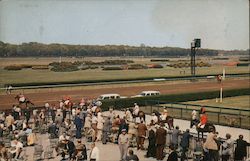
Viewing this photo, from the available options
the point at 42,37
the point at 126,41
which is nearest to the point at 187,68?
the point at 126,41

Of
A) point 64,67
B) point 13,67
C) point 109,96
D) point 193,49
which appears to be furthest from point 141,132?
point 193,49

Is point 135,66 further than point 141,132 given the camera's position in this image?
Yes

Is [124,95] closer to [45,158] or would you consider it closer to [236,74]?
[236,74]

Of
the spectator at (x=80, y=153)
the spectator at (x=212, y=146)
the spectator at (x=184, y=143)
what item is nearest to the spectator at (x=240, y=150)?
the spectator at (x=212, y=146)

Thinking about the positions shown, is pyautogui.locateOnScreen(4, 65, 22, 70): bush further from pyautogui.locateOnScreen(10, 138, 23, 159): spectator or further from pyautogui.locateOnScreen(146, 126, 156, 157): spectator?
pyautogui.locateOnScreen(146, 126, 156, 157): spectator

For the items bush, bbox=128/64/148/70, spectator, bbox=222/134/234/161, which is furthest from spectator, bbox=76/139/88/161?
bush, bbox=128/64/148/70

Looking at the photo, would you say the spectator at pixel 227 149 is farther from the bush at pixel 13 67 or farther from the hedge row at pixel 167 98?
the hedge row at pixel 167 98

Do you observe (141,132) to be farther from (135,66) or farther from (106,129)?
(135,66)
